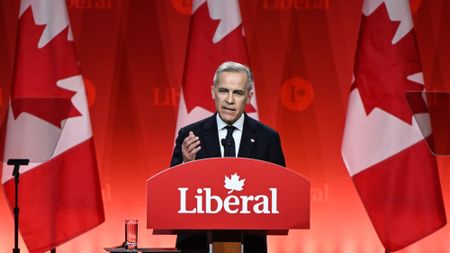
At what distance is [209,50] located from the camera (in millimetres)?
4578

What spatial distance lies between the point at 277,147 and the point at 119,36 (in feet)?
9.74

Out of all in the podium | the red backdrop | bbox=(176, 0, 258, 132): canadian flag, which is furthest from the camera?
the red backdrop

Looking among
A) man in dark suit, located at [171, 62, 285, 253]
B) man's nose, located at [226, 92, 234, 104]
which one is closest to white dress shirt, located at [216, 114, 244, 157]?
man in dark suit, located at [171, 62, 285, 253]

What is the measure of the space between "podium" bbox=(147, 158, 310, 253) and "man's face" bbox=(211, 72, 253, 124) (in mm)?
466

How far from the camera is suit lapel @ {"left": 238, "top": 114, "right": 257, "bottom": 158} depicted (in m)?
2.35

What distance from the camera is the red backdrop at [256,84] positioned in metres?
5.18

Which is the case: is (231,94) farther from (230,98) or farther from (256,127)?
(256,127)

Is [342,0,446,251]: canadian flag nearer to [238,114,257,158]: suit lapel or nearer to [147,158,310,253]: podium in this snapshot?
[238,114,257,158]: suit lapel

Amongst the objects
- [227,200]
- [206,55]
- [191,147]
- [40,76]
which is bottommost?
[227,200]

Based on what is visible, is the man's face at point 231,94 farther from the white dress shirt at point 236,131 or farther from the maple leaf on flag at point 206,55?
the maple leaf on flag at point 206,55

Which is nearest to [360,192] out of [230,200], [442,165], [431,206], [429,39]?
[431,206]

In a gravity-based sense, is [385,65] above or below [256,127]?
above

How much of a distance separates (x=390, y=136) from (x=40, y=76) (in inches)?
90.8

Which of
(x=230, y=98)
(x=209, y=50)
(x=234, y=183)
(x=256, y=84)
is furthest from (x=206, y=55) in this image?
(x=234, y=183)
